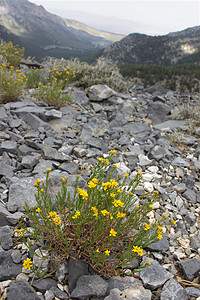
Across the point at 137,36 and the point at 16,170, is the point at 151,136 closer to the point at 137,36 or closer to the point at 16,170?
the point at 16,170

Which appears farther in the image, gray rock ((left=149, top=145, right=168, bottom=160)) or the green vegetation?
the green vegetation

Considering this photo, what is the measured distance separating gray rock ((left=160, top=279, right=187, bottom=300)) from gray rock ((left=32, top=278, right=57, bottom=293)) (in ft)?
3.53

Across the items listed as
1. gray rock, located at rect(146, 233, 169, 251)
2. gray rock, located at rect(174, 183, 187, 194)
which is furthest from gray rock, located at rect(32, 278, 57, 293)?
gray rock, located at rect(174, 183, 187, 194)

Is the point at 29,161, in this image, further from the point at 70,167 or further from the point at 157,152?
the point at 157,152

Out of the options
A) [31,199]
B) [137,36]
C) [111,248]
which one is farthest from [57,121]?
[137,36]

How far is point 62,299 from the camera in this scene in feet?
6.38

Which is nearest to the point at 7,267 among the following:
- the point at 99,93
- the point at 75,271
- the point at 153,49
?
the point at 75,271

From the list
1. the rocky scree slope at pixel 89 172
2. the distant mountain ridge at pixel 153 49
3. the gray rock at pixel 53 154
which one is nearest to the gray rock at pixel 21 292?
the rocky scree slope at pixel 89 172

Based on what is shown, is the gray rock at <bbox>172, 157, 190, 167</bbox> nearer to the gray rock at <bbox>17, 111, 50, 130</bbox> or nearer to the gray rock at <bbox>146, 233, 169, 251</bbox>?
the gray rock at <bbox>146, 233, 169, 251</bbox>

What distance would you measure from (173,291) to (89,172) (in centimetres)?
208

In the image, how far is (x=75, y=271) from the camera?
7.00ft

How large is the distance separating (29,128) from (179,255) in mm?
3660

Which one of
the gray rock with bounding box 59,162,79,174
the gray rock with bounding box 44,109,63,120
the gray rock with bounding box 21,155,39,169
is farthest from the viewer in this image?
the gray rock with bounding box 44,109,63,120

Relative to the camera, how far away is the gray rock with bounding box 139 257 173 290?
2.21m
